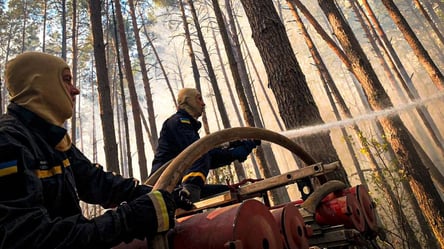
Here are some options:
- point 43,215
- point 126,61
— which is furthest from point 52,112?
point 126,61

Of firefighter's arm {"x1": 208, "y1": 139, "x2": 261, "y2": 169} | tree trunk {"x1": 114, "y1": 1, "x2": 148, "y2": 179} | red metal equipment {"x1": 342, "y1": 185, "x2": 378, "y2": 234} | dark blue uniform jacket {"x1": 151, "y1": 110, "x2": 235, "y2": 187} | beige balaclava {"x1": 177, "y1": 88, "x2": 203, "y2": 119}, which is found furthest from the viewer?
tree trunk {"x1": 114, "y1": 1, "x2": 148, "y2": 179}

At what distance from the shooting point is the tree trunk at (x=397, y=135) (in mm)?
5684

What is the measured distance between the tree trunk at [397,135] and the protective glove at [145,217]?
20.4 ft

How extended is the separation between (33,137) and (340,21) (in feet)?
22.1

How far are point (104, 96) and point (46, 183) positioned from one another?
5035 mm

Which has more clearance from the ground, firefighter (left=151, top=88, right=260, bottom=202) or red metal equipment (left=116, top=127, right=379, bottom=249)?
firefighter (left=151, top=88, right=260, bottom=202)

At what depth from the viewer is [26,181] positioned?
0.98 meters

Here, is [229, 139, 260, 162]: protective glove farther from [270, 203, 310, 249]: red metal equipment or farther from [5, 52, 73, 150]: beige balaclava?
[5, 52, 73, 150]: beige balaclava

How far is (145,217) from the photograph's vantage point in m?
1.05

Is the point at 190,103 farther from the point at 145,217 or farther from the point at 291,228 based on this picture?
the point at 145,217

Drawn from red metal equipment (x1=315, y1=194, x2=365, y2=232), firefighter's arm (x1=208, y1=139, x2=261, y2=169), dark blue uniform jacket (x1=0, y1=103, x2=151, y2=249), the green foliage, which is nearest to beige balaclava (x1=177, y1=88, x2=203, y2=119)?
firefighter's arm (x1=208, y1=139, x2=261, y2=169)

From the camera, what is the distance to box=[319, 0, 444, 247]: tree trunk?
568 centimetres

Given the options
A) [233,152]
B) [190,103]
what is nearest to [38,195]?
[233,152]

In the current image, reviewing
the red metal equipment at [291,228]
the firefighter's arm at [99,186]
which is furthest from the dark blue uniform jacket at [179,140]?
the red metal equipment at [291,228]
